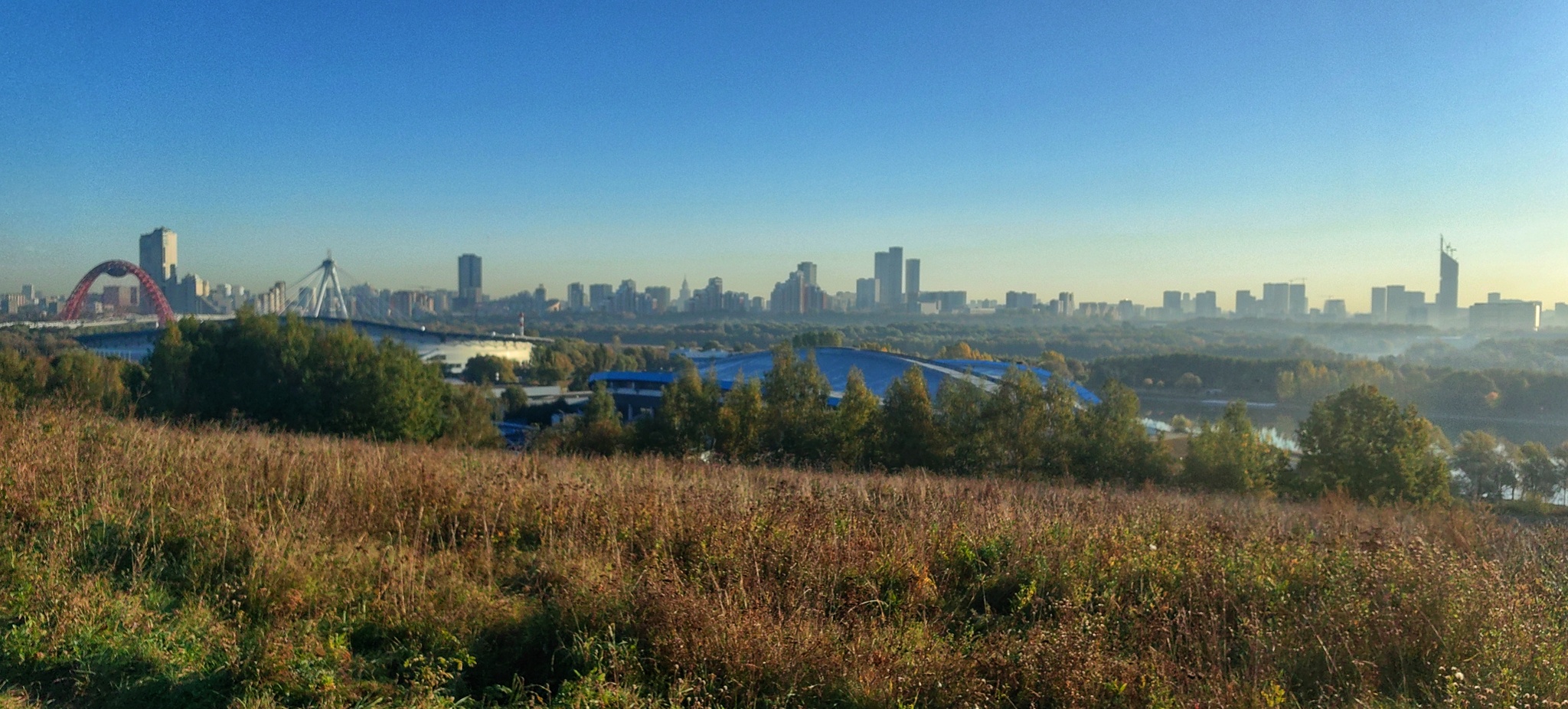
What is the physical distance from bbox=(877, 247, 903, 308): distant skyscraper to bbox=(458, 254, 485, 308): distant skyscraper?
171 feet

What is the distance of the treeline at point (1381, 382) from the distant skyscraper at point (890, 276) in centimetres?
4358

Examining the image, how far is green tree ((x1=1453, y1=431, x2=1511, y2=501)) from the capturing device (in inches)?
1005

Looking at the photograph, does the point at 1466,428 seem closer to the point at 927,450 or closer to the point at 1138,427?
the point at 1138,427

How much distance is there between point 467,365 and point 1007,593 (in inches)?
2229

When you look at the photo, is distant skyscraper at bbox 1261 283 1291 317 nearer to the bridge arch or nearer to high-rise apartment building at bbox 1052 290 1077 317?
high-rise apartment building at bbox 1052 290 1077 317

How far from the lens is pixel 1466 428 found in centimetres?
3806

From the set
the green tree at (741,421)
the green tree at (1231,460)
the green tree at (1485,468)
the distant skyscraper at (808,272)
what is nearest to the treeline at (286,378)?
the green tree at (741,421)

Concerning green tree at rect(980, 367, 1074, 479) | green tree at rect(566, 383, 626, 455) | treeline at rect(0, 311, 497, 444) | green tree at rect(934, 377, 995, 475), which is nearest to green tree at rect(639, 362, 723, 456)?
green tree at rect(566, 383, 626, 455)

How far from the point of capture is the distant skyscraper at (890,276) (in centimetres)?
9794

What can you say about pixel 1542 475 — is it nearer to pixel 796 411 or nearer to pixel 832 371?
pixel 796 411

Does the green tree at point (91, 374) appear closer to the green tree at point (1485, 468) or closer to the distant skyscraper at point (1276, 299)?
the green tree at point (1485, 468)

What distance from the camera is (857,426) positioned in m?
19.5

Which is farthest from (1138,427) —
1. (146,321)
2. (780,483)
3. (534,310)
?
(534,310)

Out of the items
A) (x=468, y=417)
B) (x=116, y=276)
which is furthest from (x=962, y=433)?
(x=116, y=276)
